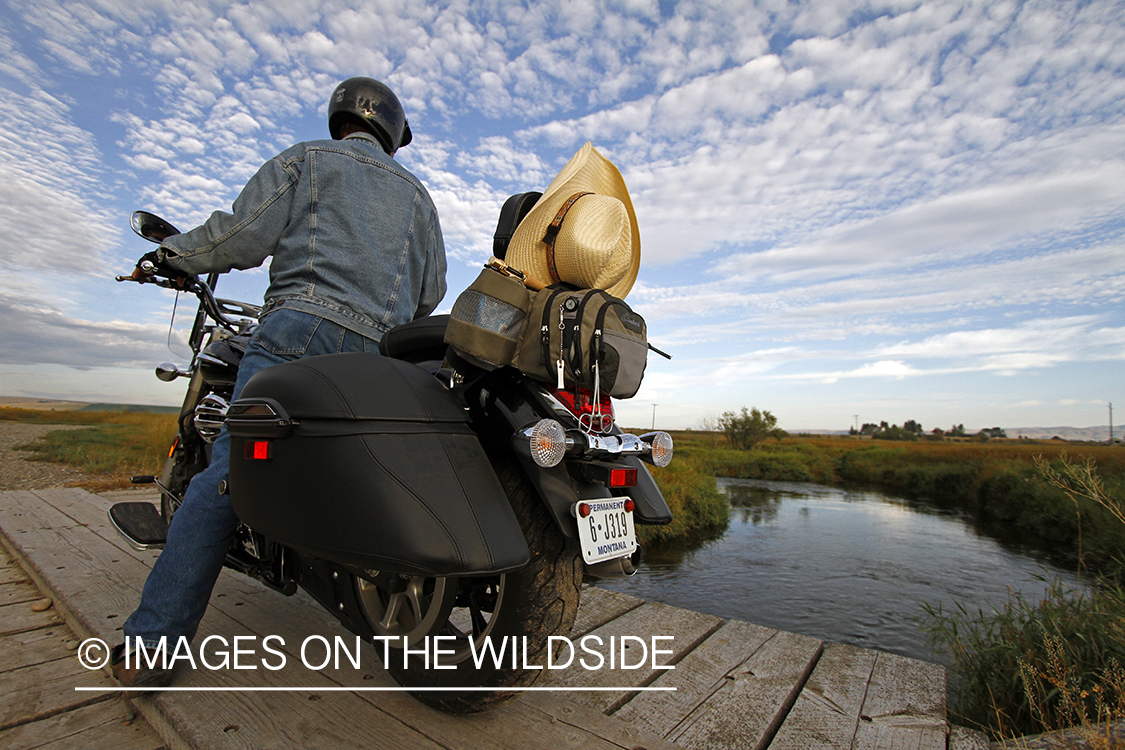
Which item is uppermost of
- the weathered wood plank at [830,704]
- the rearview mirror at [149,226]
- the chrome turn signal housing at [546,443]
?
the rearview mirror at [149,226]

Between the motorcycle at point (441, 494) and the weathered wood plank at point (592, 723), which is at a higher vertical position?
the motorcycle at point (441, 494)

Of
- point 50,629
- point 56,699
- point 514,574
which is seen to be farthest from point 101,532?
point 514,574

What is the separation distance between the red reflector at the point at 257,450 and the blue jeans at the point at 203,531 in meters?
0.26

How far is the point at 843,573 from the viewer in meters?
6.55

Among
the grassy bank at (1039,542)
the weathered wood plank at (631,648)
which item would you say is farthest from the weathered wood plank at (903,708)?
the weathered wood plank at (631,648)

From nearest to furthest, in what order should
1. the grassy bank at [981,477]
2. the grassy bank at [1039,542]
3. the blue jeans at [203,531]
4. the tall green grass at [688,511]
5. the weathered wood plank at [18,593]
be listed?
the blue jeans at [203,531], the grassy bank at [1039,542], the weathered wood plank at [18,593], the grassy bank at [981,477], the tall green grass at [688,511]

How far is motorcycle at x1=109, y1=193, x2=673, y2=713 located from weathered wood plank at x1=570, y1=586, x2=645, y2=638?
789 mm

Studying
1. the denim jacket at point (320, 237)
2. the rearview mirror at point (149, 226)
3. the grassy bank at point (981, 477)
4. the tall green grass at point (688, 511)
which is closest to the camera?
the denim jacket at point (320, 237)

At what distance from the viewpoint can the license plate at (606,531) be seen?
1.16 m

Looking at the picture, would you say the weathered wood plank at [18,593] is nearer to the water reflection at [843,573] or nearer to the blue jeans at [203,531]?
the blue jeans at [203,531]

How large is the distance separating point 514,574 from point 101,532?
312cm

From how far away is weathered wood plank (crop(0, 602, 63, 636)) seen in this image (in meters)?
1.92

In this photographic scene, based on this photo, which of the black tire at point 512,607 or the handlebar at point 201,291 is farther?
the handlebar at point 201,291

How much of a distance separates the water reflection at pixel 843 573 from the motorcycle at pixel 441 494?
3.30m
